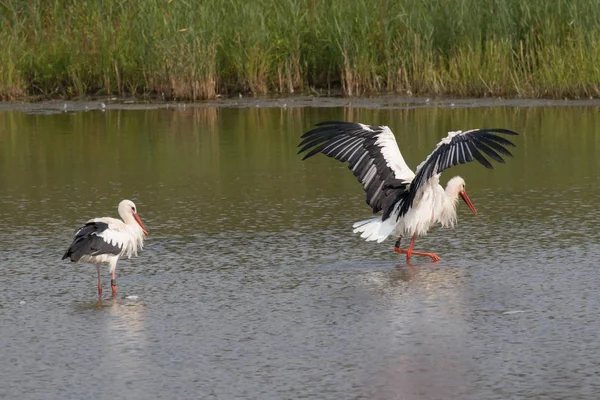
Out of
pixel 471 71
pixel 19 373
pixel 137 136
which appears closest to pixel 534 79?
pixel 471 71

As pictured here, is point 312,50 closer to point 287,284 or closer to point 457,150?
point 457,150

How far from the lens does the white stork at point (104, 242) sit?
8.08 metres

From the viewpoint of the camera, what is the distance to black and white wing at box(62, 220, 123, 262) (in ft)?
26.5

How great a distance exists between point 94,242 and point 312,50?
39.0 feet

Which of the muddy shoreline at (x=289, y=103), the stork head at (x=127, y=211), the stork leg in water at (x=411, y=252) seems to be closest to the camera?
the stork head at (x=127, y=211)

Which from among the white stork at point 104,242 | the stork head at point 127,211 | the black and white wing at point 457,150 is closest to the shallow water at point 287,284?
the white stork at point 104,242

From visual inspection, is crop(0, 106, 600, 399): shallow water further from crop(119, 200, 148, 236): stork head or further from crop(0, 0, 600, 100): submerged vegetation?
crop(0, 0, 600, 100): submerged vegetation

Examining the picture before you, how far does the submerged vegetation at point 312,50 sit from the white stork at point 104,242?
1011 cm

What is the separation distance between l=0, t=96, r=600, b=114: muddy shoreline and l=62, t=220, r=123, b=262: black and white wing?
1006 centimetres

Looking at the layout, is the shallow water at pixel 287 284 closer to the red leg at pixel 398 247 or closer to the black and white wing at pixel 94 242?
the red leg at pixel 398 247

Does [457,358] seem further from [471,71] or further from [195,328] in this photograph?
[471,71]

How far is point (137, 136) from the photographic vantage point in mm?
16000

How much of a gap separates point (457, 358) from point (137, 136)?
10011 mm

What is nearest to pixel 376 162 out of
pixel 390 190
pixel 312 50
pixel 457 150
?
pixel 390 190
